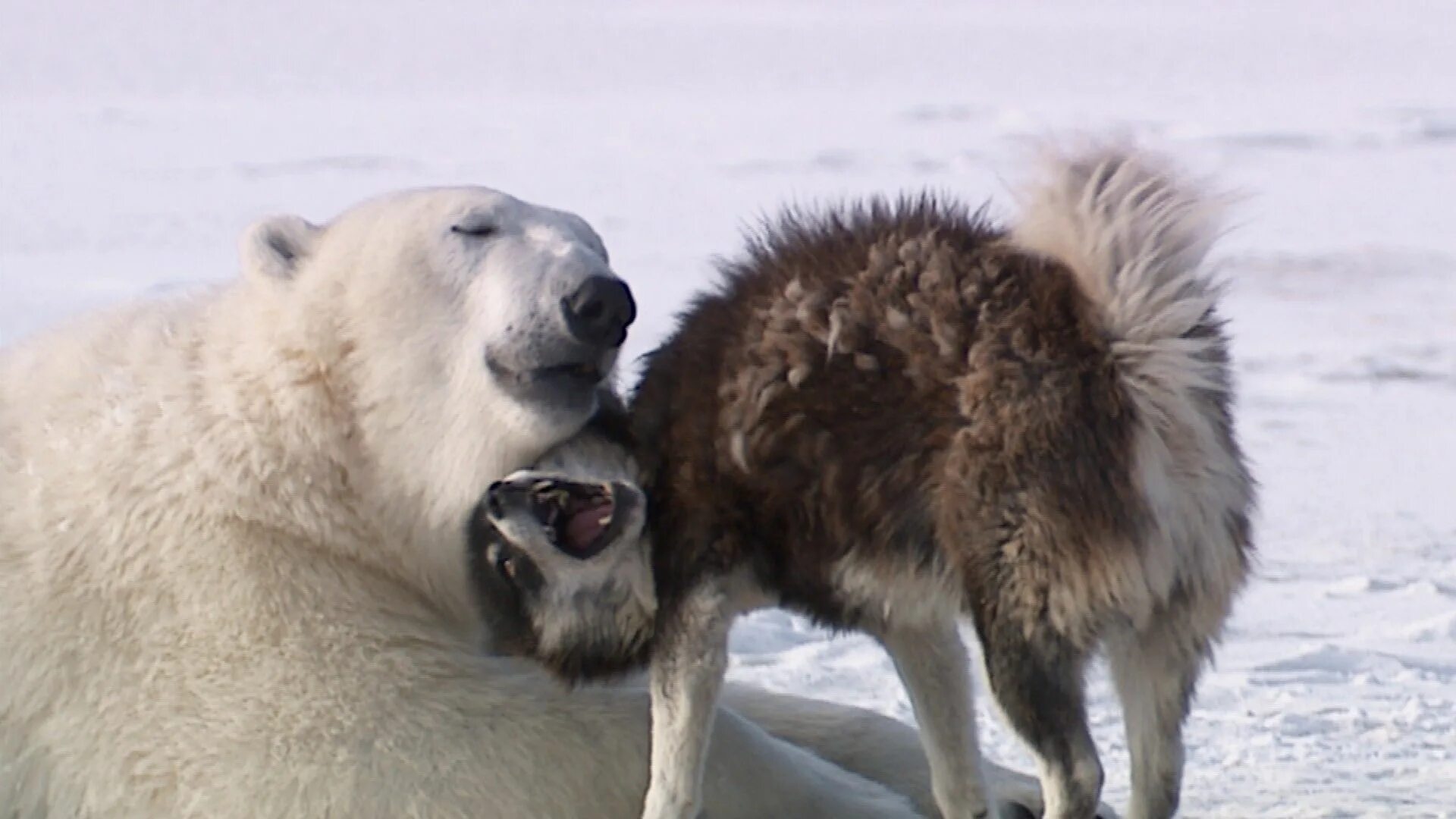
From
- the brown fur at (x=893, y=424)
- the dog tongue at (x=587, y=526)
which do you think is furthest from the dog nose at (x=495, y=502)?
the brown fur at (x=893, y=424)

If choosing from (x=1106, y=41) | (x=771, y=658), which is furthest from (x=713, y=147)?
(x=771, y=658)

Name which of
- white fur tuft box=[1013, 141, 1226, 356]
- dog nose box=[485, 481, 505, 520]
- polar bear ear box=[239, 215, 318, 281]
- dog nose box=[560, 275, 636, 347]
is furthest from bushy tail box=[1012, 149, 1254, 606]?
polar bear ear box=[239, 215, 318, 281]

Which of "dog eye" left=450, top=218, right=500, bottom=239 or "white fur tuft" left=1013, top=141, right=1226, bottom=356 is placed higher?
"white fur tuft" left=1013, top=141, right=1226, bottom=356

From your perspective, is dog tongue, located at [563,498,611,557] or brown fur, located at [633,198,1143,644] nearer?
brown fur, located at [633,198,1143,644]

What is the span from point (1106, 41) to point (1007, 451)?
20.8 metres

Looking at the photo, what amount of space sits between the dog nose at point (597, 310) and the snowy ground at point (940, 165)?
0.62 meters

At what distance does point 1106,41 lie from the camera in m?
23.0

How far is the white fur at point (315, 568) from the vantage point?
3.38 metres

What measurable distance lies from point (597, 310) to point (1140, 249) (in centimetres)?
88

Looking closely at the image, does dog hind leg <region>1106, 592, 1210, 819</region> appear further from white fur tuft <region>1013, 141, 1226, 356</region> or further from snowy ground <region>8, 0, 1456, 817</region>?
snowy ground <region>8, 0, 1456, 817</region>

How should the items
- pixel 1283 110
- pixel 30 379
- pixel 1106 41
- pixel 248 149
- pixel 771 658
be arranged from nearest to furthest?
1. pixel 30 379
2. pixel 771 658
3. pixel 248 149
4. pixel 1283 110
5. pixel 1106 41

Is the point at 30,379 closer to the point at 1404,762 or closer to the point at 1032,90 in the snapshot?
the point at 1404,762

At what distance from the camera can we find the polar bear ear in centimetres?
374

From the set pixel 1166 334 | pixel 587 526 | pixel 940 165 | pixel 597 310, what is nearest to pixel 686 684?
pixel 587 526
